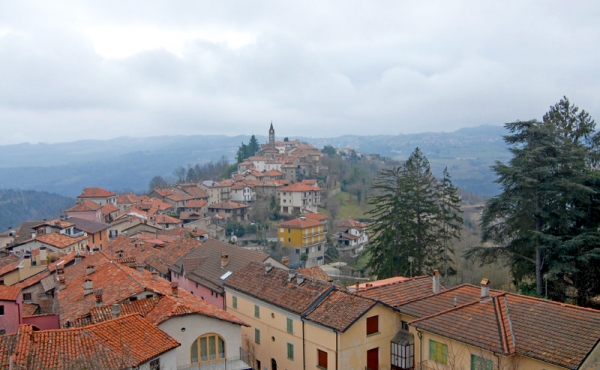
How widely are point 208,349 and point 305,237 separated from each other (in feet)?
170

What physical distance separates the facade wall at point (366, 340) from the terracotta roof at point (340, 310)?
1.01ft

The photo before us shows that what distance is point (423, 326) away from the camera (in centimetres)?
1944

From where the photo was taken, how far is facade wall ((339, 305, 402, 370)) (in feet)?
70.3

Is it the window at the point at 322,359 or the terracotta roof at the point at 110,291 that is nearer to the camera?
the terracotta roof at the point at 110,291

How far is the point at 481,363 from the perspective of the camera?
17.5m

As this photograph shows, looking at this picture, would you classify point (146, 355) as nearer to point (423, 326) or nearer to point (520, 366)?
point (423, 326)

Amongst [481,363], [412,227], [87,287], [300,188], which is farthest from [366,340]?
[300,188]

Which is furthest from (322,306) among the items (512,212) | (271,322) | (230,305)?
(512,212)

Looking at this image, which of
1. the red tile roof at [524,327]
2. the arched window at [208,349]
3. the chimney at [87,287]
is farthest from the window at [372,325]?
the chimney at [87,287]

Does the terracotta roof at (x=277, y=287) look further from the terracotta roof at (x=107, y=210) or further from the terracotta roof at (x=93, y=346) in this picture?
the terracotta roof at (x=107, y=210)

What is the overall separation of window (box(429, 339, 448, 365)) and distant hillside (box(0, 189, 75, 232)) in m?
148

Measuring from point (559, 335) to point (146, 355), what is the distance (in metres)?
13.3

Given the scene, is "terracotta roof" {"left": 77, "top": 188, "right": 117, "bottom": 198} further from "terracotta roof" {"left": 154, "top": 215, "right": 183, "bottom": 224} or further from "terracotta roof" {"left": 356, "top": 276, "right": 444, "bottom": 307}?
"terracotta roof" {"left": 356, "top": 276, "right": 444, "bottom": 307}

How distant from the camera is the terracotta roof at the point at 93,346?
15.1m
